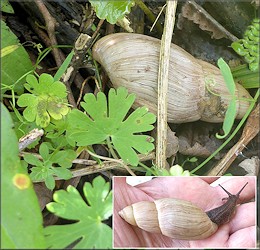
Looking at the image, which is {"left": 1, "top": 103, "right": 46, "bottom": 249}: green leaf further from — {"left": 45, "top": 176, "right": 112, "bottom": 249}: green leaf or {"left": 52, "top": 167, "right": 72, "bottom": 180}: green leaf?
{"left": 52, "top": 167, "right": 72, "bottom": 180}: green leaf

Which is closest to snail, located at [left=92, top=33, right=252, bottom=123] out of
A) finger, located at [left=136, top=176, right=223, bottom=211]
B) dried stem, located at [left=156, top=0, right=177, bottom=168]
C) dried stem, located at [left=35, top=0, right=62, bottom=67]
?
dried stem, located at [left=156, top=0, right=177, bottom=168]

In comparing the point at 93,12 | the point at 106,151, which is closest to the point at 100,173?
the point at 106,151

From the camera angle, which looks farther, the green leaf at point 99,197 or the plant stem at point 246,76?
the plant stem at point 246,76

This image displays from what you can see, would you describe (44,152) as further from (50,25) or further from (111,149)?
(50,25)

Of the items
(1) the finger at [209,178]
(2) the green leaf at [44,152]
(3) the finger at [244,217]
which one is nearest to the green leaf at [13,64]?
(2) the green leaf at [44,152]

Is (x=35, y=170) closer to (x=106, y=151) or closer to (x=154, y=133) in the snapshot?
(x=106, y=151)

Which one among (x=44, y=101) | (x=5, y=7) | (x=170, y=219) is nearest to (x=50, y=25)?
(x=5, y=7)

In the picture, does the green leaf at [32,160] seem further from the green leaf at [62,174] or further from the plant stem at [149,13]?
the plant stem at [149,13]
